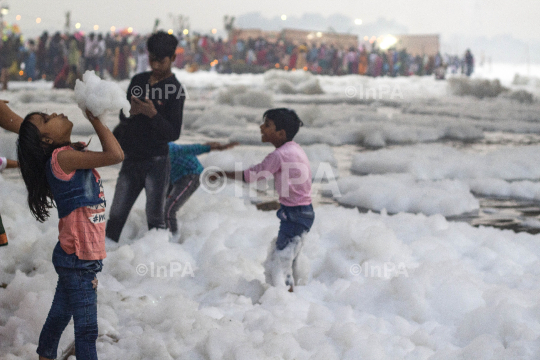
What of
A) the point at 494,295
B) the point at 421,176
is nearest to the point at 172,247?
the point at 494,295

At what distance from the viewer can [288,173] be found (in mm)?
3518

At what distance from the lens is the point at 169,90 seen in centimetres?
394

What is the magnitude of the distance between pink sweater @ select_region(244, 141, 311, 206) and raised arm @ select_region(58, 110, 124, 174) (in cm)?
132

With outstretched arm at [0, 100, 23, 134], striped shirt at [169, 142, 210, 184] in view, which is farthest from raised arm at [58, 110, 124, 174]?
striped shirt at [169, 142, 210, 184]

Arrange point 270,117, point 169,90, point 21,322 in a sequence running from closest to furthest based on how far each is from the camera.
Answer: point 21,322, point 270,117, point 169,90

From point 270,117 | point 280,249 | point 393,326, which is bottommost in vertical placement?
point 393,326

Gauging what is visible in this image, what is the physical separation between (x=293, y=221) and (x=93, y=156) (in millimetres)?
1594

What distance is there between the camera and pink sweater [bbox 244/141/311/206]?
3.51m

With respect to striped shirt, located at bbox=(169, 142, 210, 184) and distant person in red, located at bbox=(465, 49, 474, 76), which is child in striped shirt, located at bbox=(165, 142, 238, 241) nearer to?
striped shirt, located at bbox=(169, 142, 210, 184)

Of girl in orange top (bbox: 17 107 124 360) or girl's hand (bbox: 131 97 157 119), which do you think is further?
girl's hand (bbox: 131 97 157 119)

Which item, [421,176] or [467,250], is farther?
[421,176]

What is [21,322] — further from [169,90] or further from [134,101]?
[169,90]

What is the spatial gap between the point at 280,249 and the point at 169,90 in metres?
1.31

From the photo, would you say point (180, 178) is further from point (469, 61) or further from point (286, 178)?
point (469, 61)
